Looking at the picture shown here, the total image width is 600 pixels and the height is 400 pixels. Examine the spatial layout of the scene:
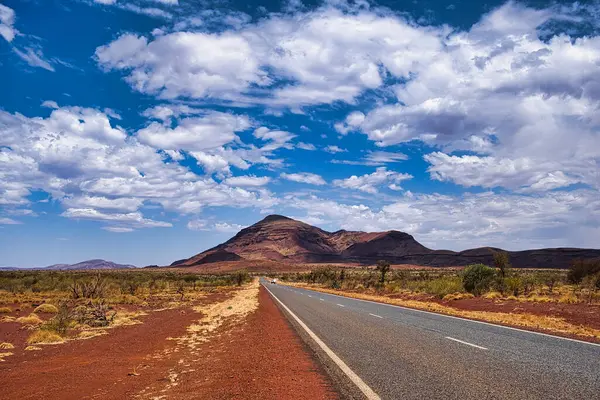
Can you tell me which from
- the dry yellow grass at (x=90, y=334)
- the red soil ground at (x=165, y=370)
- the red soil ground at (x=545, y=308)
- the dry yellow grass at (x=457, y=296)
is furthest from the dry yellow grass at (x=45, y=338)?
the dry yellow grass at (x=457, y=296)

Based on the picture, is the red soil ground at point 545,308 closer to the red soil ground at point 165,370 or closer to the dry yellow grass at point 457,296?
the dry yellow grass at point 457,296

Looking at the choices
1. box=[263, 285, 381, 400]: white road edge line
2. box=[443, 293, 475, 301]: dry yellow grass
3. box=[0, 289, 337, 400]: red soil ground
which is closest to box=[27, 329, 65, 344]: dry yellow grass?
box=[0, 289, 337, 400]: red soil ground

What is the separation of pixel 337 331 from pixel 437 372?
6.31 meters

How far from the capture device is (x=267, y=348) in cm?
1097

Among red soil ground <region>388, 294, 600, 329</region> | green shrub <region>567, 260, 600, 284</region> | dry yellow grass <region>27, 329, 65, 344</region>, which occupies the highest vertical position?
green shrub <region>567, 260, 600, 284</region>

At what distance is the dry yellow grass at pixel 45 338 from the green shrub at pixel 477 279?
1065 inches

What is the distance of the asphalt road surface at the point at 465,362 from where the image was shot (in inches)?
239

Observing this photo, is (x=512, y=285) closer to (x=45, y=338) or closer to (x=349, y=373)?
(x=349, y=373)

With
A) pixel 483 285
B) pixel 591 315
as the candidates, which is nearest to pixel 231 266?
pixel 483 285

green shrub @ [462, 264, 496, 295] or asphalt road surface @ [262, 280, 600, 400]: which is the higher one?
green shrub @ [462, 264, 496, 295]

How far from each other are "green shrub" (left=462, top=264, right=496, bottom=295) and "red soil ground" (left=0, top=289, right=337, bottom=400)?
897 inches

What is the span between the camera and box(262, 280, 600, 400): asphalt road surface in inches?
239

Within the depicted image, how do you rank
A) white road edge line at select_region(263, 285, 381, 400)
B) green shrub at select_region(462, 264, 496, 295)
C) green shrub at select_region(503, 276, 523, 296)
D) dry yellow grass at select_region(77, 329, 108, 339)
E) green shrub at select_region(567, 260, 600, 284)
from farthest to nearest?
1. green shrub at select_region(567, 260, 600, 284)
2. green shrub at select_region(462, 264, 496, 295)
3. green shrub at select_region(503, 276, 523, 296)
4. dry yellow grass at select_region(77, 329, 108, 339)
5. white road edge line at select_region(263, 285, 381, 400)

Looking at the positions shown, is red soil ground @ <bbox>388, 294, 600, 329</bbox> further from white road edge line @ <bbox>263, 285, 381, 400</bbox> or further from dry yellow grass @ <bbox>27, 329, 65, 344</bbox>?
dry yellow grass @ <bbox>27, 329, 65, 344</bbox>
